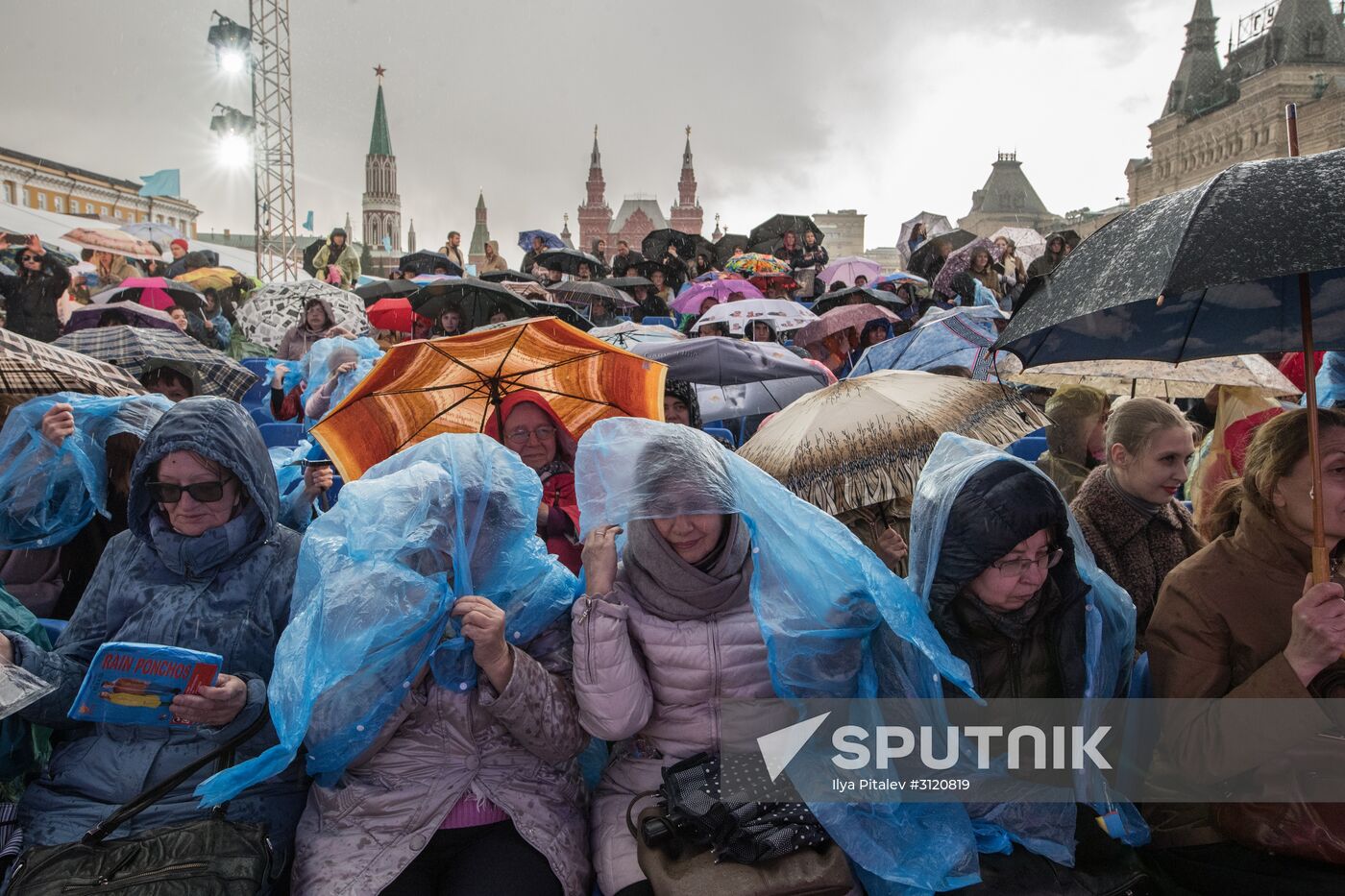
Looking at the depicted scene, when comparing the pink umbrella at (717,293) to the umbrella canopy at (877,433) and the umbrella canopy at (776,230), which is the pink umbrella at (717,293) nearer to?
the umbrella canopy at (776,230)

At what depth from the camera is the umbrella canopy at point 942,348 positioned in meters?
5.14

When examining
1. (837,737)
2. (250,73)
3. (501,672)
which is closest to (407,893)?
(501,672)

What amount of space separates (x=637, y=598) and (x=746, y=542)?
346 millimetres

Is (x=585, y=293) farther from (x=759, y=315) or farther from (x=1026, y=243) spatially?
(x=1026, y=243)

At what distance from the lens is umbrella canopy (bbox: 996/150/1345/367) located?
174cm

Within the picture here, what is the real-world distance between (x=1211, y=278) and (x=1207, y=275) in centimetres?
1

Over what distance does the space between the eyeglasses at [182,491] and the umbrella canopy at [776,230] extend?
50.6 feet

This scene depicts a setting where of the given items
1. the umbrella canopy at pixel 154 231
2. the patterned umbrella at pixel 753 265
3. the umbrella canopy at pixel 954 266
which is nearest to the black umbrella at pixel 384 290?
the patterned umbrella at pixel 753 265

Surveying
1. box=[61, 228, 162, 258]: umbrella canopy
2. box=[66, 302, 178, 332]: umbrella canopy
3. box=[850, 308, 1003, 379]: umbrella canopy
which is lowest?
box=[850, 308, 1003, 379]: umbrella canopy

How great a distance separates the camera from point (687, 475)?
7.71 ft

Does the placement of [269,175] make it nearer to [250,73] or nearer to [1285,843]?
[250,73]

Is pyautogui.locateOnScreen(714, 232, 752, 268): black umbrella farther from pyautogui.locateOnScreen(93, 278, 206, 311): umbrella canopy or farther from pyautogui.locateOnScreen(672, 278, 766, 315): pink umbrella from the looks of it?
pyautogui.locateOnScreen(93, 278, 206, 311): umbrella canopy

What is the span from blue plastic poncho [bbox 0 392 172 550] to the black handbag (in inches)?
56.2

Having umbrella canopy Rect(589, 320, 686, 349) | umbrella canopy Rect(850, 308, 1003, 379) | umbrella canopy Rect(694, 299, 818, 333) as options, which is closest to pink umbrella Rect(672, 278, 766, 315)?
umbrella canopy Rect(694, 299, 818, 333)
